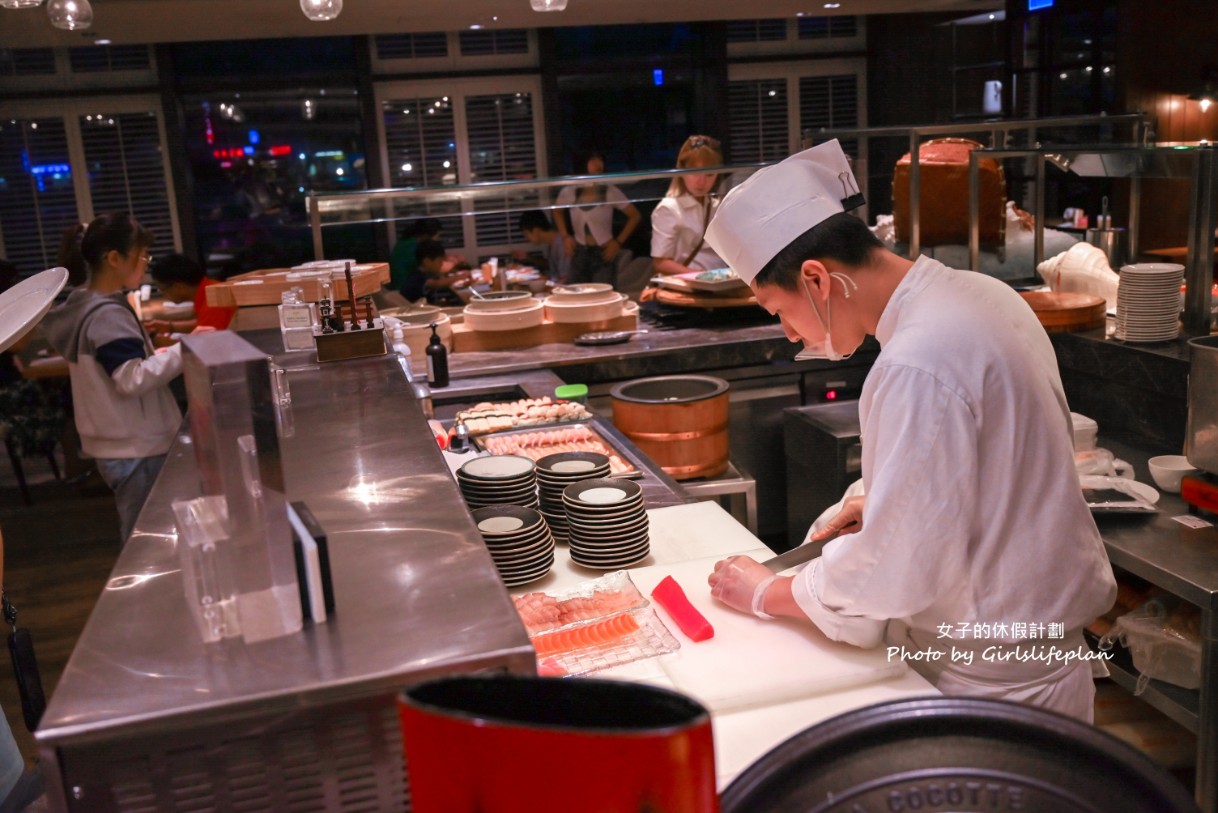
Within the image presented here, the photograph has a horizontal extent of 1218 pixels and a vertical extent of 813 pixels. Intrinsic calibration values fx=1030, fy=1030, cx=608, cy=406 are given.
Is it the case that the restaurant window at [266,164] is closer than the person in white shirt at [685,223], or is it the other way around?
the person in white shirt at [685,223]

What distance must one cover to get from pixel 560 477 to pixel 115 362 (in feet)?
6.99

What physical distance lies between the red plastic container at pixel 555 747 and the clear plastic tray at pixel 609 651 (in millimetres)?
965

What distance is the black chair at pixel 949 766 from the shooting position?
0.71 m

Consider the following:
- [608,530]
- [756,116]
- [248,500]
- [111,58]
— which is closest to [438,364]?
[608,530]

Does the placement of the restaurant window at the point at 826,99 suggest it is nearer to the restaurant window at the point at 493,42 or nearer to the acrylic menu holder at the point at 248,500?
the restaurant window at the point at 493,42

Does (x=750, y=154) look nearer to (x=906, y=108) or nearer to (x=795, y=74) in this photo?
(x=795, y=74)

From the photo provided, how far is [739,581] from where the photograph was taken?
1818mm

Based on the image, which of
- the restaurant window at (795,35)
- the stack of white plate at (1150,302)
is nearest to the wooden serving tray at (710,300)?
the stack of white plate at (1150,302)

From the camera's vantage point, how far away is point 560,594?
193 cm

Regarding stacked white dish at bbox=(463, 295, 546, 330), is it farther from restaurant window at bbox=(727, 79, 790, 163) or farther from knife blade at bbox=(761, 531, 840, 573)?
restaurant window at bbox=(727, 79, 790, 163)

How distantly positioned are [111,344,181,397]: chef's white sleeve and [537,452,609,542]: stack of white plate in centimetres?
184

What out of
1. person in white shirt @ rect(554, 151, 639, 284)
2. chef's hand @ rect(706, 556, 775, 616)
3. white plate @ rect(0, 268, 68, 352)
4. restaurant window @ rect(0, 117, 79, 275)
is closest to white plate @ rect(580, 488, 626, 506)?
chef's hand @ rect(706, 556, 775, 616)

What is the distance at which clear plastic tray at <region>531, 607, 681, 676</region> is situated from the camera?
65.3 inches

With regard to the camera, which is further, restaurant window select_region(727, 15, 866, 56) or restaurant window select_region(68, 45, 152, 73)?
restaurant window select_region(727, 15, 866, 56)
